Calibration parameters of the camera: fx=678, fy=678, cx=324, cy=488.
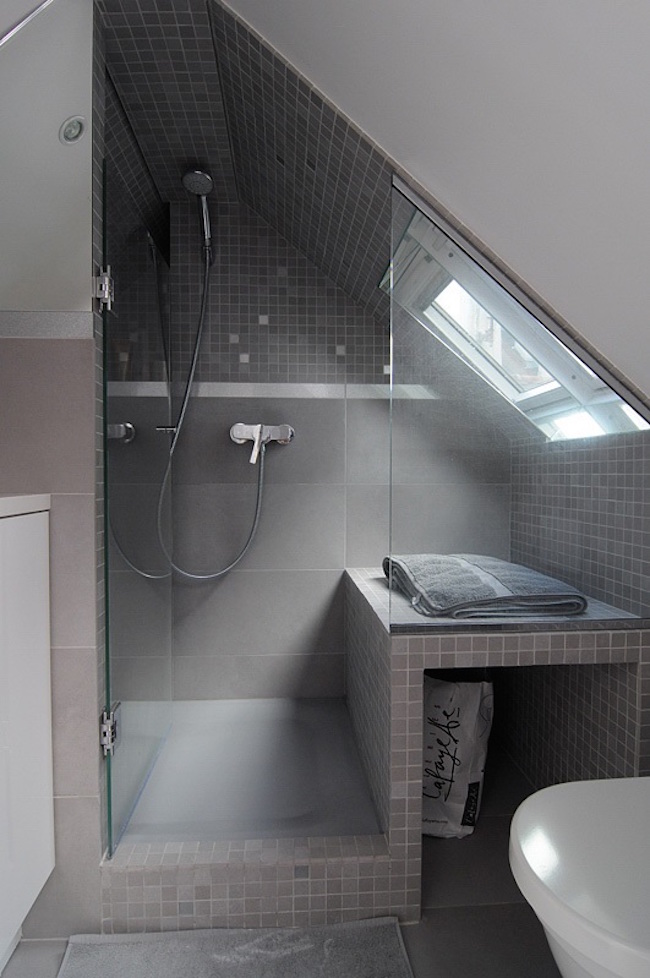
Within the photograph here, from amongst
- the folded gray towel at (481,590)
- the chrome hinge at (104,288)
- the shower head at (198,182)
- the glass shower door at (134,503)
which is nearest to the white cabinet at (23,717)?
the glass shower door at (134,503)

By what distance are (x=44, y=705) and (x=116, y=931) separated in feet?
1.82

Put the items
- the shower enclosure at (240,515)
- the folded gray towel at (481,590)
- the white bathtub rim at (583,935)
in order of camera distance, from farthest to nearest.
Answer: the shower enclosure at (240,515), the folded gray towel at (481,590), the white bathtub rim at (583,935)

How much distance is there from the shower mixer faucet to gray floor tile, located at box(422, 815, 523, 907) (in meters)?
1.44

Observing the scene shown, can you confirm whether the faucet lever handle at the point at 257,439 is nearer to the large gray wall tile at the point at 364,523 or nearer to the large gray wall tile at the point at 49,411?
the large gray wall tile at the point at 364,523

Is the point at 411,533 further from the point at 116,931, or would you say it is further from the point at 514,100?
the point at 116,931

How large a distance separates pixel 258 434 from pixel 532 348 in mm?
1247

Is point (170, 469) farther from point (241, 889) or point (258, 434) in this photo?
point (241, 889)

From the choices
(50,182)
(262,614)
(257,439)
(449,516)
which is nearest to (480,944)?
(449,516)

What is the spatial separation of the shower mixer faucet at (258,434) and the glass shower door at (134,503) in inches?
10.5

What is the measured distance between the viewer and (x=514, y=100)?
107cm

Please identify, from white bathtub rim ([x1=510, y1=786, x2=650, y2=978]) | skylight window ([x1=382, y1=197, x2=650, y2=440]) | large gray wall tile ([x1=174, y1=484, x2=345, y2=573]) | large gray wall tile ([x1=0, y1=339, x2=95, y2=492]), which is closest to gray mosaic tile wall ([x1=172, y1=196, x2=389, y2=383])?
large gray wall tile ([x1=174, y1=484, x2=345, y2=573])

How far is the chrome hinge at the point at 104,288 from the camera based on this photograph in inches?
60.2

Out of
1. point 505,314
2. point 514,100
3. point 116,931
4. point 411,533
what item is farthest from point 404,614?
point 514,100

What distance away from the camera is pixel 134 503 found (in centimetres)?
194
